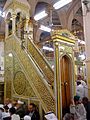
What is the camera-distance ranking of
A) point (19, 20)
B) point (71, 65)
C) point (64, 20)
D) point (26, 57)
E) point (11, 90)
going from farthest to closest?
point (64, 20) → point (19, 20) → point (11, 90) → point (26, 57) → point (71, 65)

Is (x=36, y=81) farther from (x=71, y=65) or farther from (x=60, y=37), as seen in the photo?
(x=60, y=37)

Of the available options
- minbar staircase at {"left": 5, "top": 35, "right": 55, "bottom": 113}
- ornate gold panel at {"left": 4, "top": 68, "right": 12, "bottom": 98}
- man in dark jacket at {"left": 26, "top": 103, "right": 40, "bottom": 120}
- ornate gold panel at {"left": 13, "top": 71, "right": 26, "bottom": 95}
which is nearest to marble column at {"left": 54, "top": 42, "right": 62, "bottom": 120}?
minbar staircase at {"left": 5, "top": 35, "right": 55, "bottom": 113}

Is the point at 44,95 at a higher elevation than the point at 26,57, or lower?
lower

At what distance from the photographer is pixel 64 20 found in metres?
10.4

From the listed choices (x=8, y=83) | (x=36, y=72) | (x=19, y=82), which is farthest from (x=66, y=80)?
(x=8, y=83)

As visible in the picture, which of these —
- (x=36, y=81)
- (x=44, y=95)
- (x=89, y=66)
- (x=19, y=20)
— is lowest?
(x=44, y=95)

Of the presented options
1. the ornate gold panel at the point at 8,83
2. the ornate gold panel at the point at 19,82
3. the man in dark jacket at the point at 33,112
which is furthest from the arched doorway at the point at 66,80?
the ornate gold panel at the point at 8,83

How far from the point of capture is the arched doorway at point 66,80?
4707 mm

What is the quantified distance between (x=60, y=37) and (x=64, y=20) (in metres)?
6.03

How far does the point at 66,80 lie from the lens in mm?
4887

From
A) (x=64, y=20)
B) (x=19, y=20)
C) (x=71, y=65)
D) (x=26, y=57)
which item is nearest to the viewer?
(x=71, y=65)

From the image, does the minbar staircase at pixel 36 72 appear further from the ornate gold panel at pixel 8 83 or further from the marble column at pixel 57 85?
the ornate gold panel at pixel 8 83

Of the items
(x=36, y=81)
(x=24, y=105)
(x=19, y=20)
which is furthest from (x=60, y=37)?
(x=19, y=20)

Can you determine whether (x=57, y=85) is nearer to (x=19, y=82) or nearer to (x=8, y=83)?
(x=19, y=82)
